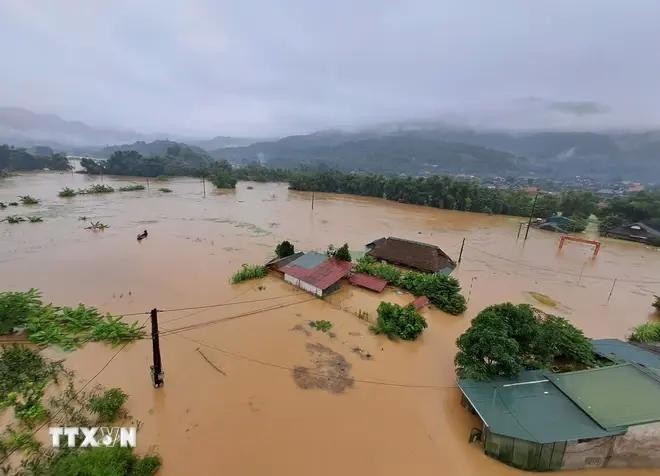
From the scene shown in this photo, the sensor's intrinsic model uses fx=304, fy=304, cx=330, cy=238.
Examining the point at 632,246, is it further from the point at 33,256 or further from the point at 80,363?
the point at 33,256

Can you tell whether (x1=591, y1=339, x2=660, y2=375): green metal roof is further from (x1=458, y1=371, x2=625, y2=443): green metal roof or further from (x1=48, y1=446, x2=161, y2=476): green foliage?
(x1=48, y1=446, x2=161, y2=476): green foliage

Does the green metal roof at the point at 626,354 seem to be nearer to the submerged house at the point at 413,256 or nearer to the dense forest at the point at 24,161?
the submerged house at the point at 413,256

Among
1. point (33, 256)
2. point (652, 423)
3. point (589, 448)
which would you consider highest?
point (652, 423)

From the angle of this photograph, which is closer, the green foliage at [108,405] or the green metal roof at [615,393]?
the green metal roof at [615,393]

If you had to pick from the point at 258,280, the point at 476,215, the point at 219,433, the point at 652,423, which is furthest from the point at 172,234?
the point at 476,215

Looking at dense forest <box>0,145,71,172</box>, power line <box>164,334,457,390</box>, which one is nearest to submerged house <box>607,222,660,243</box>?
power line <box>164,334,457,390</box>

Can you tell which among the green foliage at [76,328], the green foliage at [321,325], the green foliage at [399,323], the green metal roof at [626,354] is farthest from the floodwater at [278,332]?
the green metal roof at [626,354]
